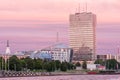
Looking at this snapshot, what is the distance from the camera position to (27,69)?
650 feet

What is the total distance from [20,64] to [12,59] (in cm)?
365

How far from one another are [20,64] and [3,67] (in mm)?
8723

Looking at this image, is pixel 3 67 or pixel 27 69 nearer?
pixel 3 67

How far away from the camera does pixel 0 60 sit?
189500 mm

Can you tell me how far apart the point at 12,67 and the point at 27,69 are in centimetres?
1058

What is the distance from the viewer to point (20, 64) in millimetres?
189625

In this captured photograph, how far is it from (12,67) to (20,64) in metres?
3.06

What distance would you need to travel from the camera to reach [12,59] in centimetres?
18800

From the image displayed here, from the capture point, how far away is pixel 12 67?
189 m

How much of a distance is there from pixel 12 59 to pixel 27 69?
1198cm

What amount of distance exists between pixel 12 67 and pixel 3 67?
664 cm
